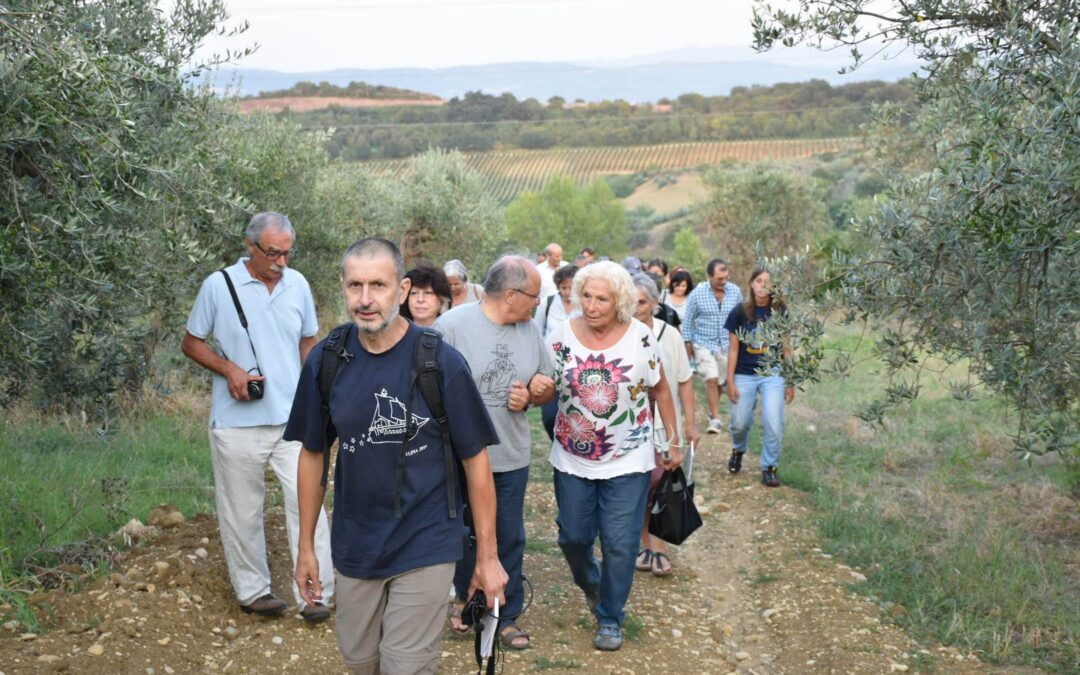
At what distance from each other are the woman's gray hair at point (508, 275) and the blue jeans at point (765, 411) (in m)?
4.74

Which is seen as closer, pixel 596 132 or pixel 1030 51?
pixel 1030 51

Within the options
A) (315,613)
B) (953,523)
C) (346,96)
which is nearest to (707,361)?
(953,523)

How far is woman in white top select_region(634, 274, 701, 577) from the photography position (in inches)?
295

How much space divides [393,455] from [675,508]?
341cm

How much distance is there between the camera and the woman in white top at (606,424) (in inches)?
251

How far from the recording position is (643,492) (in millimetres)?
6516

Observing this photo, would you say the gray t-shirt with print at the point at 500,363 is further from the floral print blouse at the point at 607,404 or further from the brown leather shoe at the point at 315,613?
the brown leather shoe at the point at 315,613

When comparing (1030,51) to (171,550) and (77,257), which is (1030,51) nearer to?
(77,257)

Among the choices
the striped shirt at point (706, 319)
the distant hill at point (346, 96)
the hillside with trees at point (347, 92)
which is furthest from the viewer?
the hillside with trees at point (347, 92)

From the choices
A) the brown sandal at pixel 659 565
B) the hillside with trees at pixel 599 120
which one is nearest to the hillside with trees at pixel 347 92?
the hillside with trees at pixel 599 120

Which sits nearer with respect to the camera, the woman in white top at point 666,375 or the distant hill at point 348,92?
the woman in white top at point 666,375

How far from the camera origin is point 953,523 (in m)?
8.97

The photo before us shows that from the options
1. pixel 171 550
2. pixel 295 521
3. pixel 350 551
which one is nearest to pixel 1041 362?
pixel 350 551

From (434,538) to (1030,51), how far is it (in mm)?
3966
